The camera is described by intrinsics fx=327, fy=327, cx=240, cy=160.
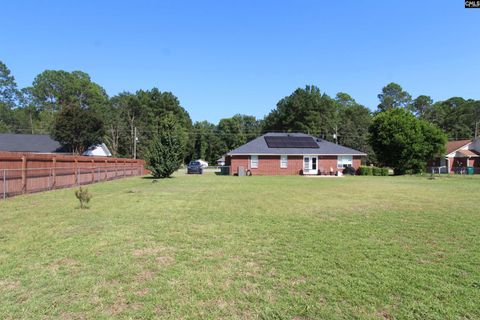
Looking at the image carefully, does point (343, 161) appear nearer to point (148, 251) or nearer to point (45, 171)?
point (45, 171)

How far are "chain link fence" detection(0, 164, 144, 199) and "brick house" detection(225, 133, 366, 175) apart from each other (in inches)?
537

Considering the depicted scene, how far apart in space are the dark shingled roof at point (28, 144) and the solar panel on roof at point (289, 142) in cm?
2760

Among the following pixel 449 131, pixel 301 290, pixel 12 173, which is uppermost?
pixel 449 131

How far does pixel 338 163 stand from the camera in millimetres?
35219

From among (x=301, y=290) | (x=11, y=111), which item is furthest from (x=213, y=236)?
(x=11, y=111)

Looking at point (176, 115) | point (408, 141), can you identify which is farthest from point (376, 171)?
point (176, 115)

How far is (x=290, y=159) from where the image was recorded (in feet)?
114

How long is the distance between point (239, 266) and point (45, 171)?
49.1 ft

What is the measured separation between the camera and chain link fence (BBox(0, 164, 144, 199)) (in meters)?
13.2

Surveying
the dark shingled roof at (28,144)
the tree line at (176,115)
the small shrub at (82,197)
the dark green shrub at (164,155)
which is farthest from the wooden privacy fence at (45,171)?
the tree line at (176,115)

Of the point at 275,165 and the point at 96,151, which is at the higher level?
the point at 96,151

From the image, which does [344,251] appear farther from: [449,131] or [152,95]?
[449,131]

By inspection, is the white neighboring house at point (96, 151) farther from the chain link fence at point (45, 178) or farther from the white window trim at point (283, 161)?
the white window trim at point (283, 161)

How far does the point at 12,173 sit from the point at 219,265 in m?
12.5
